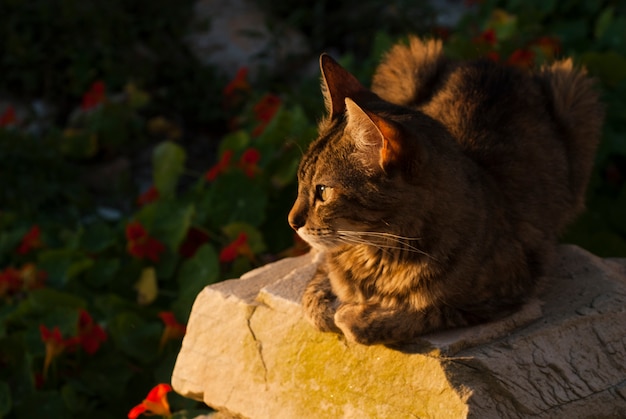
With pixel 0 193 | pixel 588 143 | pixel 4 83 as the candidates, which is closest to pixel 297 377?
pixel 588 143

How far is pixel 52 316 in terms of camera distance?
4.13m

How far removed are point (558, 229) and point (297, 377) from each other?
1.19 meters

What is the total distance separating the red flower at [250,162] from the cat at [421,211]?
144 cm

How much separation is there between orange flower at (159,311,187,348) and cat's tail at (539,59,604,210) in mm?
1745

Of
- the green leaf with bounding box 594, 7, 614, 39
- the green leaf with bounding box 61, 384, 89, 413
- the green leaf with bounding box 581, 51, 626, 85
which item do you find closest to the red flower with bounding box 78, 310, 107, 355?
the green leaf with bounding box 61, 384, 89, 413

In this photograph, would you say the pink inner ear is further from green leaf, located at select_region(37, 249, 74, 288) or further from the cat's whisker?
green leaf, located at select_region(37, 249, 74, 288)

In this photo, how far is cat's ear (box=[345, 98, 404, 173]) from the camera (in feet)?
7.95

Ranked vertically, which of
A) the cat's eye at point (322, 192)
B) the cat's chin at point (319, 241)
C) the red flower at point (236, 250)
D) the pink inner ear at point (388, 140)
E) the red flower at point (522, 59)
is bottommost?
the red flower at point (236, 250)

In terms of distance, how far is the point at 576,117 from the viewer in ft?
11.9

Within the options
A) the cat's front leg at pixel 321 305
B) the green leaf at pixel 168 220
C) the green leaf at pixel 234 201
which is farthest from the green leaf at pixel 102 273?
the cat's front leg at pixel 321 305

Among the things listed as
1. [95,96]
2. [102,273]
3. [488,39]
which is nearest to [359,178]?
[102,273]

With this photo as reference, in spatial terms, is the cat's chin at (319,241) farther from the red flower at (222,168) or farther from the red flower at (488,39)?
the red flower at (488,39)

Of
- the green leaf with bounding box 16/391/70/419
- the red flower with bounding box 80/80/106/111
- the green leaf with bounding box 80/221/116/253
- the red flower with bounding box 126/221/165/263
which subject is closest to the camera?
the green leaf with bounding box 16/391/70/419

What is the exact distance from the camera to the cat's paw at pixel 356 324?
2686 mm
